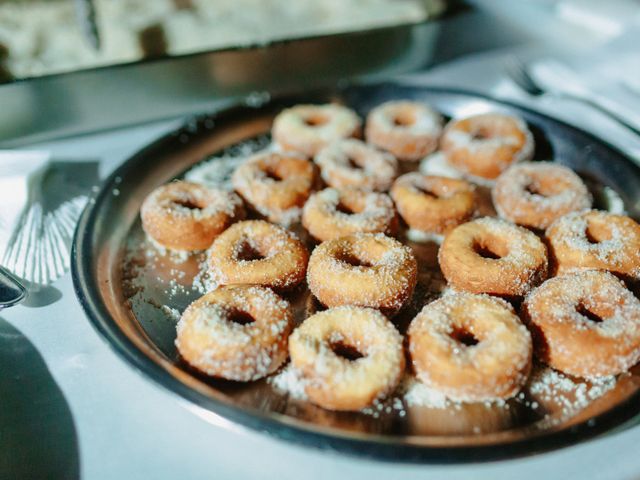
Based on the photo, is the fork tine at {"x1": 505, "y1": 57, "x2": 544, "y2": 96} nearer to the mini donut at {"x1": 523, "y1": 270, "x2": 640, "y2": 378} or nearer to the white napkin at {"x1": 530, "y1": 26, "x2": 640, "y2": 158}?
the white napkin at {"x1": 530, "y1": 26, "x2": 640, "y2": 158}

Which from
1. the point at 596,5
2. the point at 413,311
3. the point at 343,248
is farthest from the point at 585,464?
→ the point at 596,5

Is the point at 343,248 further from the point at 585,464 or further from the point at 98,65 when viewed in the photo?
the point at 98,65

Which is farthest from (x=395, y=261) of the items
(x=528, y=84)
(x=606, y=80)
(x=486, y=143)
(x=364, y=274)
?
(x=606, y=80)

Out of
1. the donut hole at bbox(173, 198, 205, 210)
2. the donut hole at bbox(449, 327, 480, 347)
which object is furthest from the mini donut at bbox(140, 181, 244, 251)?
the donut hole at bbox(449, 327, 480, 347)

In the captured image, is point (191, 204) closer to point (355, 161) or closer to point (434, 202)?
point (355, 161)

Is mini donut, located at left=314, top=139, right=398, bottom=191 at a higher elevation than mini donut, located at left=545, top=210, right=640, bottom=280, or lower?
higher
